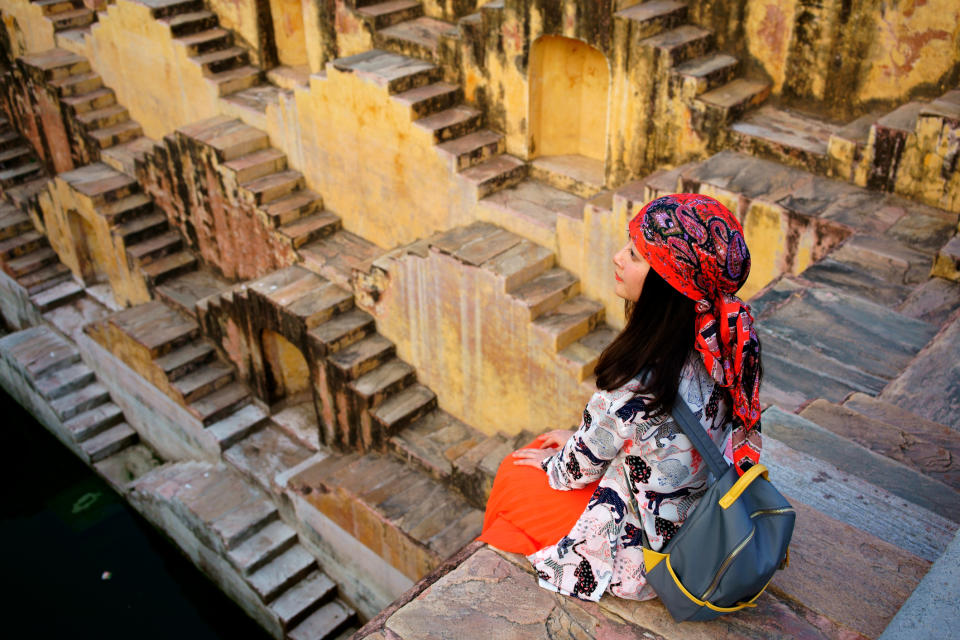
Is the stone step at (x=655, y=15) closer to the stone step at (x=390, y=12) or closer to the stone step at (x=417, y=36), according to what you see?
the stone step at (x=417, y=36)

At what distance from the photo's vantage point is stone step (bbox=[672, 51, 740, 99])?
7340mm

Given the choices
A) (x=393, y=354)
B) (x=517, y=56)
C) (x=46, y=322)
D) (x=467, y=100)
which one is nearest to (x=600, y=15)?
(x=517, y=56)

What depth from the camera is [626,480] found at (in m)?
2.90

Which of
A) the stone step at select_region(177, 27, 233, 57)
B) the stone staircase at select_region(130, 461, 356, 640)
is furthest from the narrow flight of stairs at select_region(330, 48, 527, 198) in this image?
the stone staircase at select_region(130, 461, 356, 640)

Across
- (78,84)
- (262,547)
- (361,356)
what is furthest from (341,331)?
Answer: (78,84)

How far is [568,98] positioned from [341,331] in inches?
128

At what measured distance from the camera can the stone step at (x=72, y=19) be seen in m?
13.8

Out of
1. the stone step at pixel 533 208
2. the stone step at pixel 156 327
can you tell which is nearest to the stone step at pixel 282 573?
the stone step at pixel 156 327

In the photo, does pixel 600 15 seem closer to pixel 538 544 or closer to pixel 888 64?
pixel 888 64

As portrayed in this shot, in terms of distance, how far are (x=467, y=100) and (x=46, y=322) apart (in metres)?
7.85

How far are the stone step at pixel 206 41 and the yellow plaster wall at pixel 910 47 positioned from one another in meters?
8.20

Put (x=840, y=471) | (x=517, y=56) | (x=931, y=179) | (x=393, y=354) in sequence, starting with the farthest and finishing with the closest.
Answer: (x=393, y=354) < (x=517, y=56) < (x=931, y=179) < (x=840, y=471)

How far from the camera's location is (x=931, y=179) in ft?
20.4

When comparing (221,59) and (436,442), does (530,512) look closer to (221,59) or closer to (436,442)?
(436,442)
